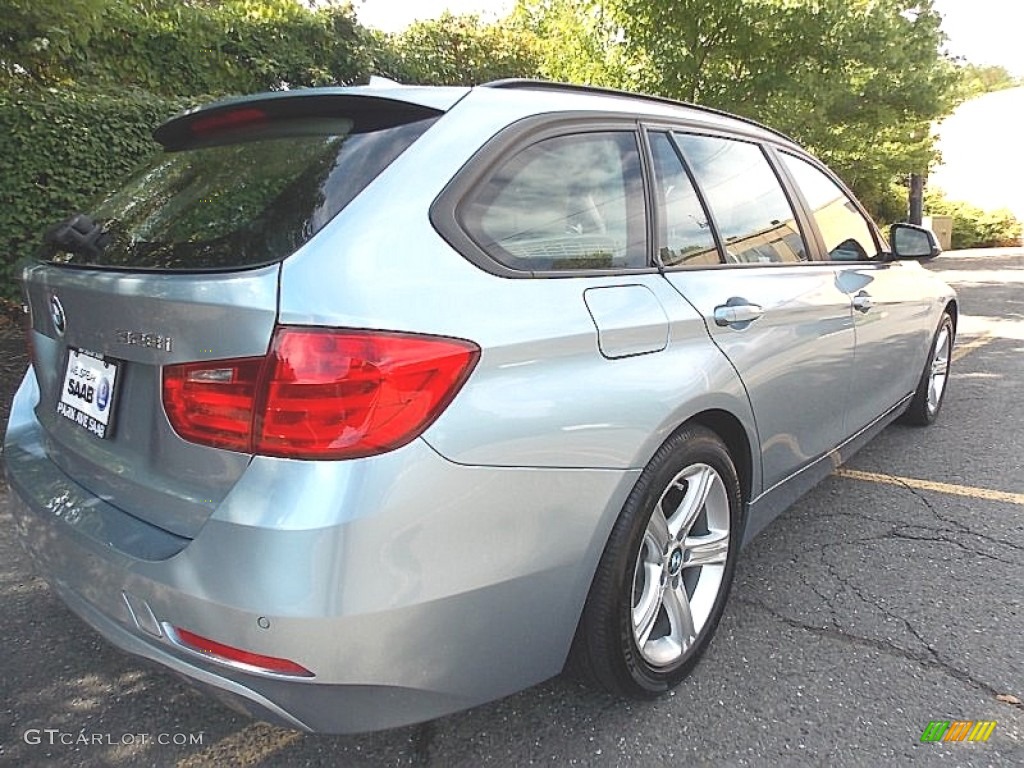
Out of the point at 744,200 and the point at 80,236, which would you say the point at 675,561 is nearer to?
the point at 744,200

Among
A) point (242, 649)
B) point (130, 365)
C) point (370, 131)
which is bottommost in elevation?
point (242, 649)

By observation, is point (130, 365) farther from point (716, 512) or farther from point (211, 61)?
point (211, 61)

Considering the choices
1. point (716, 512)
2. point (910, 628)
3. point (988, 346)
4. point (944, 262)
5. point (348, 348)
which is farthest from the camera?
point (944, 262)

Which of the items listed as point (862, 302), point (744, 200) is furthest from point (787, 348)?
point (862, 302)

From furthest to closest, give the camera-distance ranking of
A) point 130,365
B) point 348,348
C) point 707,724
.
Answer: point 707,724
point 130,365
point 348,348

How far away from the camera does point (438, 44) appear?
11.7 metres

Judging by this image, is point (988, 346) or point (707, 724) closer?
point (707, 724)

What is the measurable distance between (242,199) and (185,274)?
1.03ft

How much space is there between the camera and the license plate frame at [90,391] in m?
1.76

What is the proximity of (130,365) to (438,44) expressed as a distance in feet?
37.1

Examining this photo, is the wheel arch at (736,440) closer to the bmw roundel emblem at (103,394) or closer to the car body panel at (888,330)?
the car body panel at (888,330)

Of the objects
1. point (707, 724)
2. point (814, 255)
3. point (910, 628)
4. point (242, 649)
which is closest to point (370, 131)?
point (242, 649)

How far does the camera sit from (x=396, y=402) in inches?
57.8

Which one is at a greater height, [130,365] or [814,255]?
[814,255]
